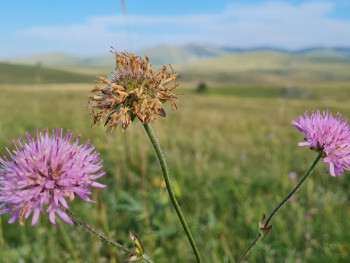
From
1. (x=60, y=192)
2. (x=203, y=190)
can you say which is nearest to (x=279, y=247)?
(x=203, y=190)

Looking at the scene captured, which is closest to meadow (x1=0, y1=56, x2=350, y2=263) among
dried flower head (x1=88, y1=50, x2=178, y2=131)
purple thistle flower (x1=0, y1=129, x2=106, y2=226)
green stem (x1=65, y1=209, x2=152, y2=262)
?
dried flower head (x1=88, y1=50, x2=178, y2=131)

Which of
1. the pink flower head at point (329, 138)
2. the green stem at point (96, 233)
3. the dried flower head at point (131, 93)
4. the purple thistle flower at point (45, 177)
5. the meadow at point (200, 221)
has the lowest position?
the meadow at point (200, 221)

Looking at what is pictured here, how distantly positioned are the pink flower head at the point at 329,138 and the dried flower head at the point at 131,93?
929 millimetres

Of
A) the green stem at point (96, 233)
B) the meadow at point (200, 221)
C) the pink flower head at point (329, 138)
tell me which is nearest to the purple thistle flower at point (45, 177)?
the green stem at point (96, 233)

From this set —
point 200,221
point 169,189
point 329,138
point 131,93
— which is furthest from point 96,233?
point 200,221

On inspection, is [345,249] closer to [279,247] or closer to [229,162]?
[279,247]

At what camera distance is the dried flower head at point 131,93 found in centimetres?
205

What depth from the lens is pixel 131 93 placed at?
2100 mm

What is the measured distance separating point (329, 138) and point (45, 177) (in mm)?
1833

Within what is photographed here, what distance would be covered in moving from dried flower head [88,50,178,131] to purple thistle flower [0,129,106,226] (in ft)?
1.03

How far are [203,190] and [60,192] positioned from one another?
4.60 m

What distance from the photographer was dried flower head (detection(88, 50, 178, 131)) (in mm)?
2049

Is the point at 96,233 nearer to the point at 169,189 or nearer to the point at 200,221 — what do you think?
the point at 169,189

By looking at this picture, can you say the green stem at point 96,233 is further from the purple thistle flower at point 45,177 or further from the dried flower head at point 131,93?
the dried flower head at point 131,93
